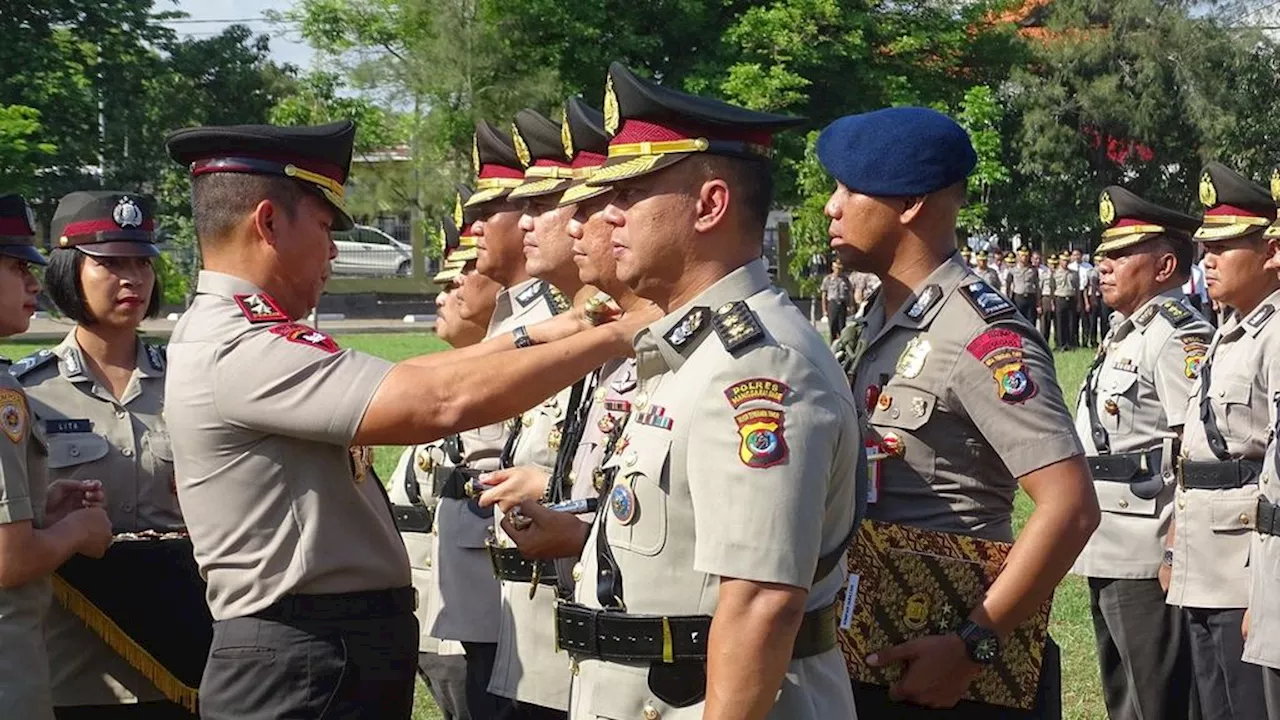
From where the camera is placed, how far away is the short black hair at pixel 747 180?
328 cm

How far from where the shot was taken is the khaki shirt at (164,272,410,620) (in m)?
3.67

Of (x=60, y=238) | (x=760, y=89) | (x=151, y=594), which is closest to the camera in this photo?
(x=151, y=594)

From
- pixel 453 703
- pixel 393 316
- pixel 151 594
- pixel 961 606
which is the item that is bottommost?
pixel 393 316

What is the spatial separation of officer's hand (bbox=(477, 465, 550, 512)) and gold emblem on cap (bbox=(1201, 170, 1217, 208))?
354 cm

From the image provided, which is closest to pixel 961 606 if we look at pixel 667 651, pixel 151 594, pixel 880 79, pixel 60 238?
pixel 667 651

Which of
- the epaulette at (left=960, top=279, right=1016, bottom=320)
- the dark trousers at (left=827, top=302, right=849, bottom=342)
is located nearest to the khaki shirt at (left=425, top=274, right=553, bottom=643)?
the epaulette at (left=960, top=279, right=1016, bottom=320)

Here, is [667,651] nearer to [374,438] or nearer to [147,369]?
[374,438]

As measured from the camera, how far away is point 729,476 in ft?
9.78

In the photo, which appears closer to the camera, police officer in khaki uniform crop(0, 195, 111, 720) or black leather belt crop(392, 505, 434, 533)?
police officer in khaki uniform crop(0, 195, 111, 720)

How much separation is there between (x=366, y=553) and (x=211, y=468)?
16.4 inches

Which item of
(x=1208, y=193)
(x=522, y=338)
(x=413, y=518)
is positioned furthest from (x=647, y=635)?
(x=1208, y=193)

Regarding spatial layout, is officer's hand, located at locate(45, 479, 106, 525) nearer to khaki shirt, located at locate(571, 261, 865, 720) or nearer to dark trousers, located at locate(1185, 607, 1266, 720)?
khaki shirt, located at locate(571, 261, 865, 720)

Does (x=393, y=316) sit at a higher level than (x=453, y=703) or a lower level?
lower

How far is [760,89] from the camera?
3497cm
